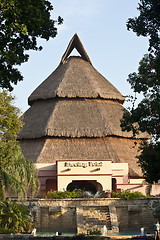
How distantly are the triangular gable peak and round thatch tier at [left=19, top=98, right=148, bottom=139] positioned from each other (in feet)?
25.3

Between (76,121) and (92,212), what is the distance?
15.7 metres

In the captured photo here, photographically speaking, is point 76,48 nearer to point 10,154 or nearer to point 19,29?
point 10,154

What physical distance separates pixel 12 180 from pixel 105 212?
8236mm

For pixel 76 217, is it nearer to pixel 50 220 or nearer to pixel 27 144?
pixel 50 220

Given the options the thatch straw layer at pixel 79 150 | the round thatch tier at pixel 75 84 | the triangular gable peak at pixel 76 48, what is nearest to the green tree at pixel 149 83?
the thatch straw layer at pixel 79 150

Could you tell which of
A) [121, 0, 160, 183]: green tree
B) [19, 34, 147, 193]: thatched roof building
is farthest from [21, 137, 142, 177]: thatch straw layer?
[121, 0, 160, 183]: green tree

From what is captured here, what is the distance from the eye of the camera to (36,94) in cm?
5238

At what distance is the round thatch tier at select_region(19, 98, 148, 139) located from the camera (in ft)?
153

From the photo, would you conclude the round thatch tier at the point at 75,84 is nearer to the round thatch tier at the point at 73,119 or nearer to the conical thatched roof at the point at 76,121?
the conical thatched roof at the point at 76,121

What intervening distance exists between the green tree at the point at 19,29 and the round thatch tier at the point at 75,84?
3238 centimetres

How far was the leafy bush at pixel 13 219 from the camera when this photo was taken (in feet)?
95.6

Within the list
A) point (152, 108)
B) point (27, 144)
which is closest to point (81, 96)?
point (27, 144)

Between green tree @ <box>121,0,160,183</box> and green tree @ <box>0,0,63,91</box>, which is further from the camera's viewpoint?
green tree @ <box>121,0,160,183</box>

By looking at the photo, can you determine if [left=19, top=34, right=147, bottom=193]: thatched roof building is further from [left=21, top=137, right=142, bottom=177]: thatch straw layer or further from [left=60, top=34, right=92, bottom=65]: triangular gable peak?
[left=60, top=34, right=92, bottom=65]: triangular gable peak
